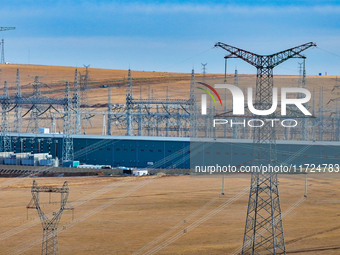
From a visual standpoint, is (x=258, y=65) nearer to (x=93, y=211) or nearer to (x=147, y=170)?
(x=93, y=211)

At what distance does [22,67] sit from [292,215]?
135560 mm

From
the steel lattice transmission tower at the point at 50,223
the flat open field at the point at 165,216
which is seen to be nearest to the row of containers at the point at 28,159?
the flat open field at the point at 165,216

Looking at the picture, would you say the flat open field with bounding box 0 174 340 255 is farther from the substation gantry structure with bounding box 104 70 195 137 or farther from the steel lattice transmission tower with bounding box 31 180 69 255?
the substation gantry structure with bounding box 104 70 195 137

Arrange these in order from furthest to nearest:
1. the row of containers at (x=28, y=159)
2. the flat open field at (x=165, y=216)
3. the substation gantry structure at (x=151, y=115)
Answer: the substation gantry structure at (x=151, y=115), the row of containers at (x=28, y=159), the flat open field at (x=165, y=216)

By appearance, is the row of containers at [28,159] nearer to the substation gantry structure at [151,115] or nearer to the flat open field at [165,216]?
the flat open field at [165,216]

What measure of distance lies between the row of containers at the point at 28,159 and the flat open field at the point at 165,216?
8.61 m

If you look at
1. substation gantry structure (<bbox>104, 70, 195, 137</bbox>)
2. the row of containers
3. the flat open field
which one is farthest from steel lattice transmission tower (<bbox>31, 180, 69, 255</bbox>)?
substation gantry structure (<bbox>104, 70, 195, 137</bbox>)

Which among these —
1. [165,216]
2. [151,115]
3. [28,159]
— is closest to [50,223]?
[165,216]

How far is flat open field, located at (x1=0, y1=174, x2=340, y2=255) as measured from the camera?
2781 cm

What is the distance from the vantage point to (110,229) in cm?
3075

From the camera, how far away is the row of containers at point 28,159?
5619 centimetres

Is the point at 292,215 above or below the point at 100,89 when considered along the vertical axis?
below

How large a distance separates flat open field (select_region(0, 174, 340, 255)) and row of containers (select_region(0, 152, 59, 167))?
28.3 ft

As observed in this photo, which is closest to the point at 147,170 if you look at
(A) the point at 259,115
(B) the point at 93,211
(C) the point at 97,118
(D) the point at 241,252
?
(B) the point at 93,211
